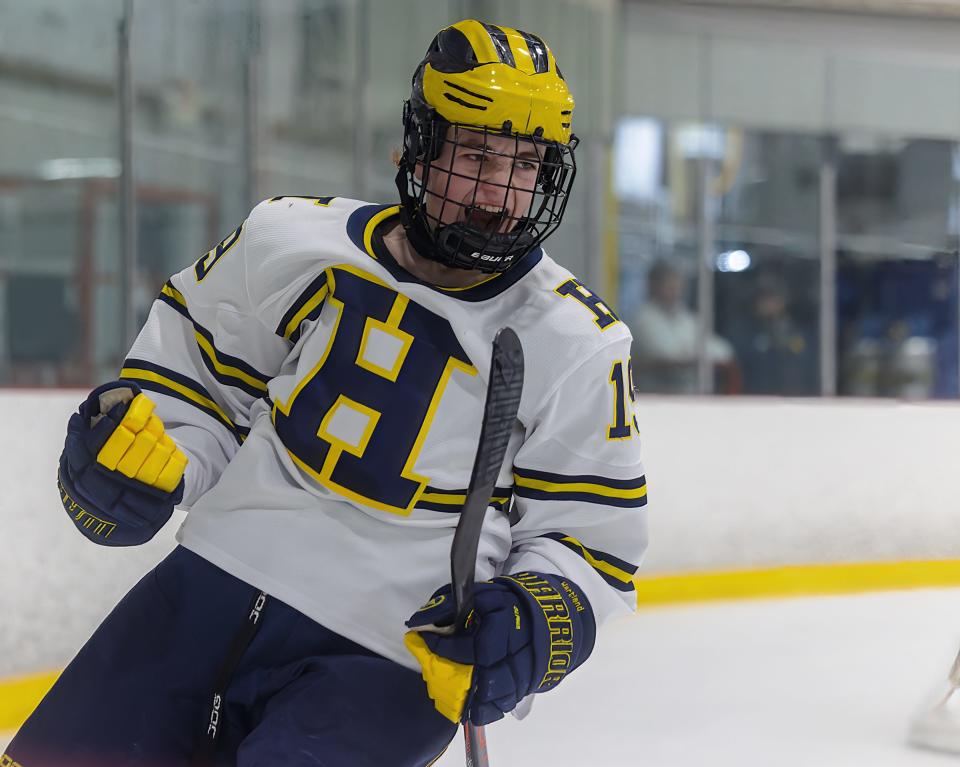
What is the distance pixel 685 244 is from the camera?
257 inches

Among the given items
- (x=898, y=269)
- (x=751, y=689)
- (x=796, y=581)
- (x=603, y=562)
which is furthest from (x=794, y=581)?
(x=898, y=269)

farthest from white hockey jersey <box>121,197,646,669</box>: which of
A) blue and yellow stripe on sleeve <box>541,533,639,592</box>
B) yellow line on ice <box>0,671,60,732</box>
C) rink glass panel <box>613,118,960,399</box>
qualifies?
rink glass panel <box>613,118,960,399</box>

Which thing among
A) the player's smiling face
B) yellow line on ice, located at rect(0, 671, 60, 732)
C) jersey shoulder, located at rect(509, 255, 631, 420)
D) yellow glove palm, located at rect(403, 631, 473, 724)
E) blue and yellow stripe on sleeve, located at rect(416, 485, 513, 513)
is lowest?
yellow line on ice, located at rect(0, 671, 60, 732)

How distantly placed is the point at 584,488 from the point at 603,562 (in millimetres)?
71

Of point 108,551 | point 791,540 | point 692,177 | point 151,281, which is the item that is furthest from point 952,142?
point 108,551

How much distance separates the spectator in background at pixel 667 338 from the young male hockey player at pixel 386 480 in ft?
16.5

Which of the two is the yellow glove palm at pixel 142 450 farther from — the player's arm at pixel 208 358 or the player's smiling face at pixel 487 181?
the player's smiling face at pixel 487 181

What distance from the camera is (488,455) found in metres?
0.91

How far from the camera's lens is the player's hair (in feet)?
3.51

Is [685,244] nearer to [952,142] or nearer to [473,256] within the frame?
[952,142]

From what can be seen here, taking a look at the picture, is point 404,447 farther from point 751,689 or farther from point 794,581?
point 794,581

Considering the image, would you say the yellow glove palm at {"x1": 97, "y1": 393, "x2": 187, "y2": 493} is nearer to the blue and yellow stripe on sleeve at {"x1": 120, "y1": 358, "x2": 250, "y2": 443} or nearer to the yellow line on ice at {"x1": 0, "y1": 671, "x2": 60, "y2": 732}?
the blue and yellow stripe on sleeve at {"x1": 120, "y1": 358, "x2": 250, "y2": 443}

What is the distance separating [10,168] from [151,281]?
1.88ft

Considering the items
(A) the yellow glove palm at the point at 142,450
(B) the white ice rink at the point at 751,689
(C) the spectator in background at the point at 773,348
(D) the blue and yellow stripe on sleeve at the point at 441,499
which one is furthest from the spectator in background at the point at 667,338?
(A) the yellow glove palm at the point at 142,450
